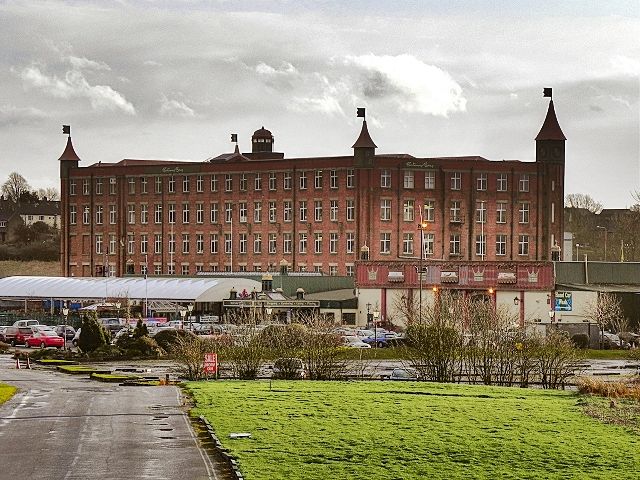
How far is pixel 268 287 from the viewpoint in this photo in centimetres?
11700

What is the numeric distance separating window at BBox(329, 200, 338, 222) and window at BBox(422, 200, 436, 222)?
9182mm

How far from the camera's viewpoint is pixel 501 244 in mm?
135375

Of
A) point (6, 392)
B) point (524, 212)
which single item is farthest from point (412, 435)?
point (524, 212)

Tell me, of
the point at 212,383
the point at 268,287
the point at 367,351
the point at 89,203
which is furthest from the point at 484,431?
the point at 89,203

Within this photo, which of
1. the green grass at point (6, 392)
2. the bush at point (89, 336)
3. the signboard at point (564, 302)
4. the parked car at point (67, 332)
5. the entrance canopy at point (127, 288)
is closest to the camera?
the green grass at point (6, 392)

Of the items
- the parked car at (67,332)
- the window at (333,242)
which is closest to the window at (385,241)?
the window at (333,242)

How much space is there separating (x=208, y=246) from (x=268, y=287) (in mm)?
23787

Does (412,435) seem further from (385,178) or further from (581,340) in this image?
(385,178)

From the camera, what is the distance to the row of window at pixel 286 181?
131875mm

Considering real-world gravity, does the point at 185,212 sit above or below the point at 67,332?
above

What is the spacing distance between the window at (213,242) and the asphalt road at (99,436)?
86.8m

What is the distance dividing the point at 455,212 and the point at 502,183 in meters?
6.41

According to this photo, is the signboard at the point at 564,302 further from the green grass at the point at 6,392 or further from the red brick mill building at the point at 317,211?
the green grass at the point at 6,392

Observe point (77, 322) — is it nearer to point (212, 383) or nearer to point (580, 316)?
point (580, 316)
